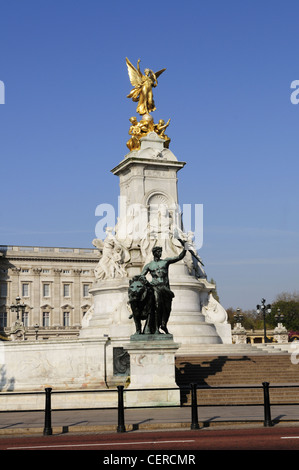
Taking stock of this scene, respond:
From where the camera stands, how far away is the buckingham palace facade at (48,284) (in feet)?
336

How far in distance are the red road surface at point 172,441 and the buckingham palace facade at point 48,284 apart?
3487 inches

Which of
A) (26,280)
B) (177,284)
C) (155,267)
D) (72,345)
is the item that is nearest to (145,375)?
(155,267)

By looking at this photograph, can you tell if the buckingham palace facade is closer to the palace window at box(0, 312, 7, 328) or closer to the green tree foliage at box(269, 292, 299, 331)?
the palace window at box(0, 312, 7, 328)

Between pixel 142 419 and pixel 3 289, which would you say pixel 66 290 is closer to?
pixel 3 289

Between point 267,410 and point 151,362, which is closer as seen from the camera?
point 267,410

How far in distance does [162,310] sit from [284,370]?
31.5ft

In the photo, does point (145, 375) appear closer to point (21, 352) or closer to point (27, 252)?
point (21, 352)

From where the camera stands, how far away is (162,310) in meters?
19.9

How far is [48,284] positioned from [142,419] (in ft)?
302

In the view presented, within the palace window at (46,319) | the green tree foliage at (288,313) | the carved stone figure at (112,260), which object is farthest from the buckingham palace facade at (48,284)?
the carved stone figure at (112,260)

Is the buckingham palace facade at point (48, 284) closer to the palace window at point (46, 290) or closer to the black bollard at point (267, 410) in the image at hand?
the palace window at point (46, 290)

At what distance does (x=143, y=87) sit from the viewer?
43219mm

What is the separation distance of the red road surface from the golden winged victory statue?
98.2 ft

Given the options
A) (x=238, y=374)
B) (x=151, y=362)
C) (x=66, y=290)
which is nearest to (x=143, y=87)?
(x=238, y=374)
